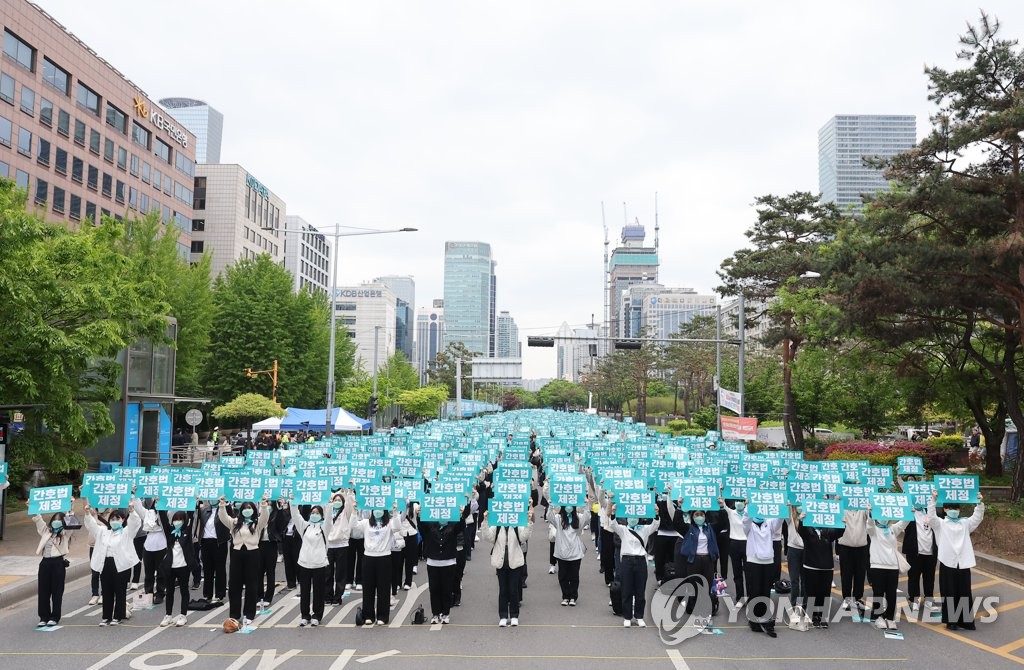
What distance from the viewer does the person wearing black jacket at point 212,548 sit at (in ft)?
33.2

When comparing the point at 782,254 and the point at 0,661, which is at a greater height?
the point at 782,254

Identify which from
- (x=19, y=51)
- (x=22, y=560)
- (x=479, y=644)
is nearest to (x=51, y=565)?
(x=22, y=560)

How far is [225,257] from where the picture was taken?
72562 millimetres

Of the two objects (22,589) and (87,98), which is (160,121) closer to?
(87,98)

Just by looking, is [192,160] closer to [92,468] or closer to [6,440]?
[92,468]

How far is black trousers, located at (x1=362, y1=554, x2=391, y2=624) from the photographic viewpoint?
9539mm

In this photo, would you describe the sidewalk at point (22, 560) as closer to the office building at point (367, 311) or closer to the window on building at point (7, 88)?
the window on building at point (7, 88)

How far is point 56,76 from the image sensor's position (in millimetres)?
46375

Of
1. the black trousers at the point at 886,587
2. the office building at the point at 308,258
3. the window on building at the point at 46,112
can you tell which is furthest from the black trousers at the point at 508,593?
the office building at the point at 308,258

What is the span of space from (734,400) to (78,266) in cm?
2160

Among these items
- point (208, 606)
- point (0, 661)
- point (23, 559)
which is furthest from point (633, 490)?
point (23, 559)

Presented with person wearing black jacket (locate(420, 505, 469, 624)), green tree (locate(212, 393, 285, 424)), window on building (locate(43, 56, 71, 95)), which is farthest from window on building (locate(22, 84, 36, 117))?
A: person wearing black jacket (locate(420, 505, 469, 624))

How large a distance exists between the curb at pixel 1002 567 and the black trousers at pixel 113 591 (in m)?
13.6

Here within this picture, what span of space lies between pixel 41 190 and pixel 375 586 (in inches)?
1822
